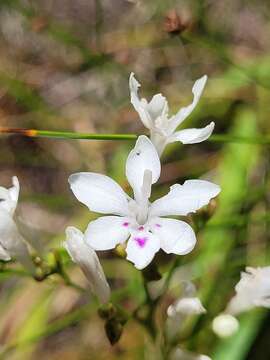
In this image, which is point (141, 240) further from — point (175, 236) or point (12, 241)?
point (12, 241)

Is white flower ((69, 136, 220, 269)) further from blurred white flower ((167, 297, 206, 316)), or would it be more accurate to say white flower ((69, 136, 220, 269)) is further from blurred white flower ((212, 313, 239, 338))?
blurred white flower ((212, 313, 239, 338))

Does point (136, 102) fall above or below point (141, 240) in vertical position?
above

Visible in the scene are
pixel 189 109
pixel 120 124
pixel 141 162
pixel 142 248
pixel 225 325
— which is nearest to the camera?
pixel 142 248

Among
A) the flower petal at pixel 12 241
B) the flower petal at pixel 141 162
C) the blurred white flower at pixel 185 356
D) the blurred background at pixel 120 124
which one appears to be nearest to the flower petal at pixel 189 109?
the flower petal at pixel 141 162

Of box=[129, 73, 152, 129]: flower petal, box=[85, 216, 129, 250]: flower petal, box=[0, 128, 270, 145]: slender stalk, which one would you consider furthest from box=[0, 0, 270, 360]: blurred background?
box=[85, 216, 129, 250]: flower petal

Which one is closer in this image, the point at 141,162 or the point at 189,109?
the point at 141,162

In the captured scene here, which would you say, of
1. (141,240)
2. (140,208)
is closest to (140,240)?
(141,240)
